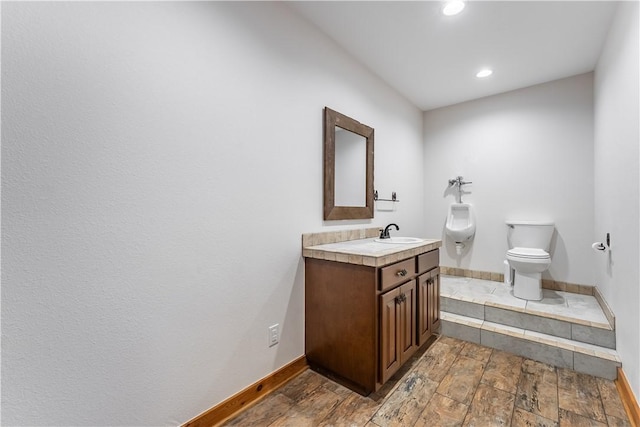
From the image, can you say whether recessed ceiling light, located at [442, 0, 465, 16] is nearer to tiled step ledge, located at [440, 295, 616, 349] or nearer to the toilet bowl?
the toilet bowl

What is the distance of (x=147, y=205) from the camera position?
1174 mm

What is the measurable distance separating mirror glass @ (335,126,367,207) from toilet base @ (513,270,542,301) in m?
1.65

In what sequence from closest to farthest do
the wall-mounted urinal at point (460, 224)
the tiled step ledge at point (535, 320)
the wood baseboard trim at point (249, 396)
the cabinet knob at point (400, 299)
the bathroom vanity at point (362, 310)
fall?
the wood baseboard trim at point (249, 396) < the bathroom vanity at point (362, 310) < the cabinet knob at point (400, 299) < the tiled step ledge at point (535, 320) < the wall-mounted urinal at point (460, 224)

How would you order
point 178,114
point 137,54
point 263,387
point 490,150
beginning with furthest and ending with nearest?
point 490,150 < point 263,387 < point 178,114 < point 137,54

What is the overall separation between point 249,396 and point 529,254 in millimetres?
2589

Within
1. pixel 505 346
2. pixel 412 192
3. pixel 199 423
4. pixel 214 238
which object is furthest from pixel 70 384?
pixel 412 192

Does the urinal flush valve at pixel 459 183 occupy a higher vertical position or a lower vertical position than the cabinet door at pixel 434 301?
higher

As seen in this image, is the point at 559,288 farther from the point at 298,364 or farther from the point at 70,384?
the point at 70,384

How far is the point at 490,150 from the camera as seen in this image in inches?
128

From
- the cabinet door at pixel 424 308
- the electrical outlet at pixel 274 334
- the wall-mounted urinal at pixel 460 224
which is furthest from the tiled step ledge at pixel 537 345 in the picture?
the electrical outlet at pixel 274 334

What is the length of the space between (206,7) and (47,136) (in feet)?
3.14

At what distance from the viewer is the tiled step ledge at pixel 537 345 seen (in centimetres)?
180

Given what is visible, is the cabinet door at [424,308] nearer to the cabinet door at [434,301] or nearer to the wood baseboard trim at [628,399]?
the cabinet door at [434,301]

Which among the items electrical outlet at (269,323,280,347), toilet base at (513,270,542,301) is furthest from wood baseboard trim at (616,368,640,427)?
electrical outlet at (269,323,280,347)
